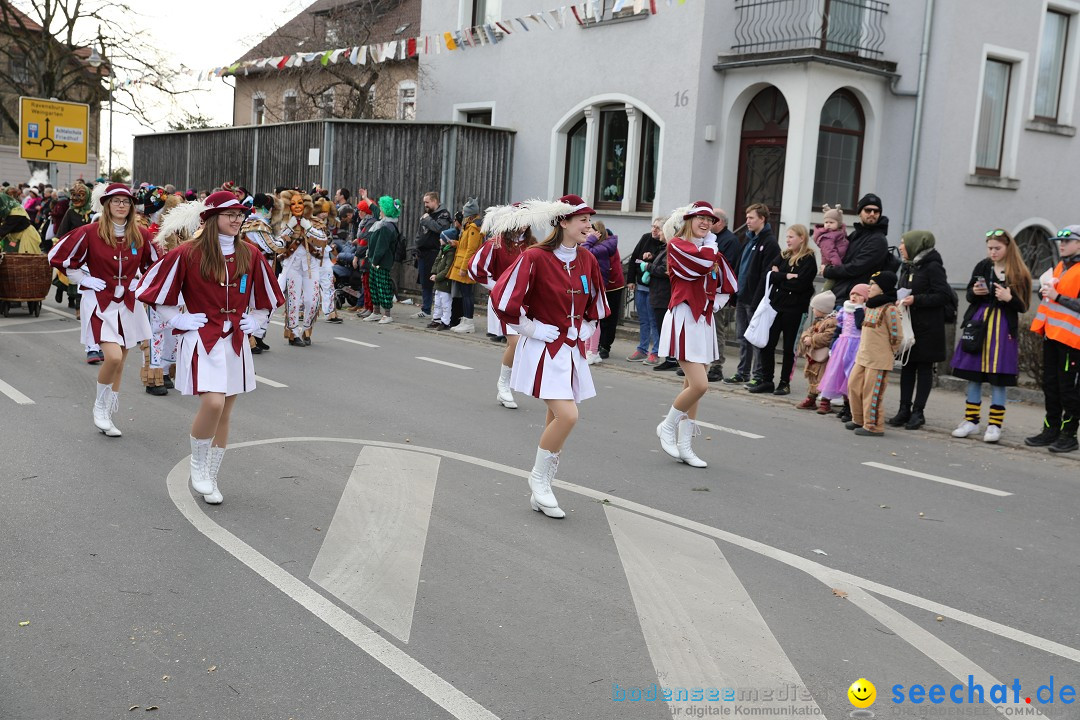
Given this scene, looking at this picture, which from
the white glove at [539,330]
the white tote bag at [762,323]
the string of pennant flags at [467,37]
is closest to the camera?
the white glove at [539,330]

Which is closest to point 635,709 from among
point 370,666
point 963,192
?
point 370,666

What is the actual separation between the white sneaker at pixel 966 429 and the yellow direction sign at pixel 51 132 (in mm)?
24724

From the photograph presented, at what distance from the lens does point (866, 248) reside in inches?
447

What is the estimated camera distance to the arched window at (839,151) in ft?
59.2

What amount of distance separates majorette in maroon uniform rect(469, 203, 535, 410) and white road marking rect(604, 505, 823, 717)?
1724mm

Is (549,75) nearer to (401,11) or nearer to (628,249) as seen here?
(628,249)

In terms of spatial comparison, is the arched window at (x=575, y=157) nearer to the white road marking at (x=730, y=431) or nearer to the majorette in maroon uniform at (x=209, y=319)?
the white road marking at (x=730, y=431)

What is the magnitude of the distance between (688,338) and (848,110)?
1147 centimetres

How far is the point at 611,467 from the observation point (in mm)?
7992

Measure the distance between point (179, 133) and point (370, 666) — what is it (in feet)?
101

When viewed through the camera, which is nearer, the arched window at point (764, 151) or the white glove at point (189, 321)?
the white glove at point (189, 321)

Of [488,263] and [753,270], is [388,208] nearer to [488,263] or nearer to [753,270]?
[753,270]

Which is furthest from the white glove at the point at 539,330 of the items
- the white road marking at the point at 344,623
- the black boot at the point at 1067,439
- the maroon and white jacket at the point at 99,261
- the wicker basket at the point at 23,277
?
the wicker basket at the point at 23,277

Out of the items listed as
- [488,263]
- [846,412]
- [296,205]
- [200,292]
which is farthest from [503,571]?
[296,205]
